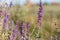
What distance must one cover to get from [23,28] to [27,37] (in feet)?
0.53

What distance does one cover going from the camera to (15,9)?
713cm

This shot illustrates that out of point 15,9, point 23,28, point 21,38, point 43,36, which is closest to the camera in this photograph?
point 21,38

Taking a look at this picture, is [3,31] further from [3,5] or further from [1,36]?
[3,5]

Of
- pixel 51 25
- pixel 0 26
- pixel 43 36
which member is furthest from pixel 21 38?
pixel 51 25

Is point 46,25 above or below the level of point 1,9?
below

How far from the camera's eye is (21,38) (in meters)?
3.56

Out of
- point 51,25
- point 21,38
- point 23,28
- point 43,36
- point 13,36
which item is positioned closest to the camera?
point 13,36

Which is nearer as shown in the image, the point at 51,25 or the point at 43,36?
the point at 43,36

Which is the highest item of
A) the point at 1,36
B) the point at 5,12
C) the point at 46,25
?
the point at 5,12

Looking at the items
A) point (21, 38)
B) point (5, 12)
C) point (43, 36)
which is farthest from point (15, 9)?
point (21, 38)

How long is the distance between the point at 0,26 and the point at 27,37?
471 millimetres

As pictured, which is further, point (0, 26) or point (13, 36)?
point (0, 26)

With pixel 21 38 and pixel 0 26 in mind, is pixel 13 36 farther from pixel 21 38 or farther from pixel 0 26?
pixel 0 26

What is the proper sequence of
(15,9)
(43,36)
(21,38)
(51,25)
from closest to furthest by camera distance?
1. (21,38)
2. (43,36)
3. (51,25)
4. (15,9)
